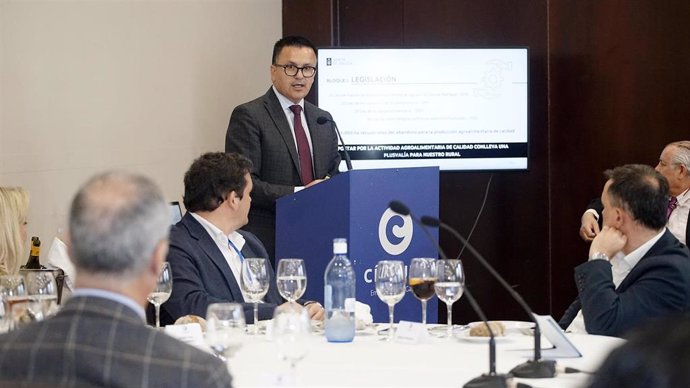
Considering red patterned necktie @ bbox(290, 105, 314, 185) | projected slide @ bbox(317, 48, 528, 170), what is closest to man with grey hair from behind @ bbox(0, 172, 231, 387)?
red patterned necktie @ bbox(290, 105, 314, 185)

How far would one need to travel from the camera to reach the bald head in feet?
5.62

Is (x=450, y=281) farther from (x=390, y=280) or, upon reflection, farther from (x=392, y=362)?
(x=392, y=362)

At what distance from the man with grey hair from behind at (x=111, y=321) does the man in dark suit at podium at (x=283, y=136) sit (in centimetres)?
317

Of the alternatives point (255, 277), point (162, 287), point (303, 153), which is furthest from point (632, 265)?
point (303, 153)

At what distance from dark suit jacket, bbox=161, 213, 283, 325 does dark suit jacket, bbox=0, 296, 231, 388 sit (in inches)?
75.4

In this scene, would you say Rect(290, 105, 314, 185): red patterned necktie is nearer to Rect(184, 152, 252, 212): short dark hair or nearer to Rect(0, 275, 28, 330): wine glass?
Rect(184, 152, 252, 212): short dark hair

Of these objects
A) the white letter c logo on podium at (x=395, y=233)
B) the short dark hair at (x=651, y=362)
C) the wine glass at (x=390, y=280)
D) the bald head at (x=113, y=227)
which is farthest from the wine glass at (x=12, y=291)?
the short dark hair at (x=651, y=362)

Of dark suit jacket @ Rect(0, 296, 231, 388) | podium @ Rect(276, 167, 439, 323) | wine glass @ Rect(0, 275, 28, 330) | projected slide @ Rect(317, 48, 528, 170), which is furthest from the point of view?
projected slide @ Rect(317, 48, 528, 170)

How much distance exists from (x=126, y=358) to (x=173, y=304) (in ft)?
6.82

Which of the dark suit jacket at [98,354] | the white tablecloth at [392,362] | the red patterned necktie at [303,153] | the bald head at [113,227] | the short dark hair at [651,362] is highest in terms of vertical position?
the red patterned necktie at [303,153]

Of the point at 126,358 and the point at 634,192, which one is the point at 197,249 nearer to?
the point at 634,192

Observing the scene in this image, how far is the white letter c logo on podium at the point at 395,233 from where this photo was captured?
165 inches

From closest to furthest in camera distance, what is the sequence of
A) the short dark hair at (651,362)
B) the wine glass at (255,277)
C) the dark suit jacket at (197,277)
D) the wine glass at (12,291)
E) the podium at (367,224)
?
the short dark hair at (651,362), the wine glass at (12,291), the wine glass at (255,277), the dark suit jacket at (197,277), the podium at (367,224)

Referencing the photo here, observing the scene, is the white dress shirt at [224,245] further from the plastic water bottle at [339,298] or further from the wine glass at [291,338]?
the wine glass at [291,338]
